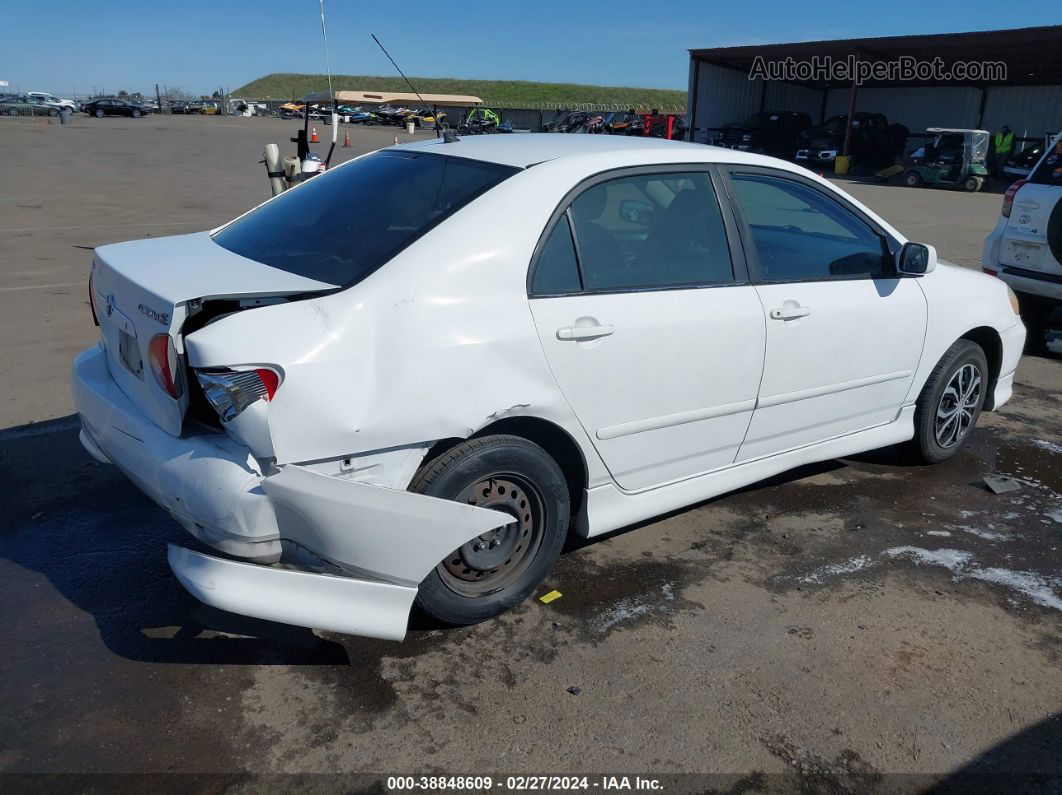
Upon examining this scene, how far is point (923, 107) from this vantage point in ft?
120

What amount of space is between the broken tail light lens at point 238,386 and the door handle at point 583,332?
3.36 ft

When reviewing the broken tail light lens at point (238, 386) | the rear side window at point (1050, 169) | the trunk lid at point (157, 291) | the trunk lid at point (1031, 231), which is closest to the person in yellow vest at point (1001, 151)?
the rear side window at point (1050, 169)

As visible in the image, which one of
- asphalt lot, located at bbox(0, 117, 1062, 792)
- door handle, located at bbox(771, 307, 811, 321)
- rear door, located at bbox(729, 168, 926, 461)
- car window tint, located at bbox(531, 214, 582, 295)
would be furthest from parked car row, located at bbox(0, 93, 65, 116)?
door handle, located at bbox(771, 307, 811, 321)

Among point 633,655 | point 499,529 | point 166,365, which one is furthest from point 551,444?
point 166,365

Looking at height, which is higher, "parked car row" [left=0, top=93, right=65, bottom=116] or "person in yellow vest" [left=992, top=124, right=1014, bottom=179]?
"parked car row" [left=0, top=93, right=65, bottom=116]

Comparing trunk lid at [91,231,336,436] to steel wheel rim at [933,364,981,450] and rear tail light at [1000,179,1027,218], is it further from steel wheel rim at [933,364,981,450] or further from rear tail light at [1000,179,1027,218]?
rear tail light at [1000,179,1027,218]

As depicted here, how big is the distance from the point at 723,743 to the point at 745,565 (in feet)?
3.87

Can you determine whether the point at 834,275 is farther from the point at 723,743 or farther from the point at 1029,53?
the point at 1029,53

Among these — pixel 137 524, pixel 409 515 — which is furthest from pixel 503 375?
pixel 137 524

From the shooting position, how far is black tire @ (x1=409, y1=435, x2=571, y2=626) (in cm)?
293

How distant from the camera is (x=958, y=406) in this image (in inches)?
191

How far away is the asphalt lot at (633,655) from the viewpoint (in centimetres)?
262

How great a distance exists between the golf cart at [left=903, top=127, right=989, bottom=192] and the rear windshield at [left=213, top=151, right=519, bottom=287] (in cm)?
2611

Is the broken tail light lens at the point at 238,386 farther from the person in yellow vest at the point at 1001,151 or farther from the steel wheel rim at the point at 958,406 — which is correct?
the person in yellow vest at the point at 1001,151
